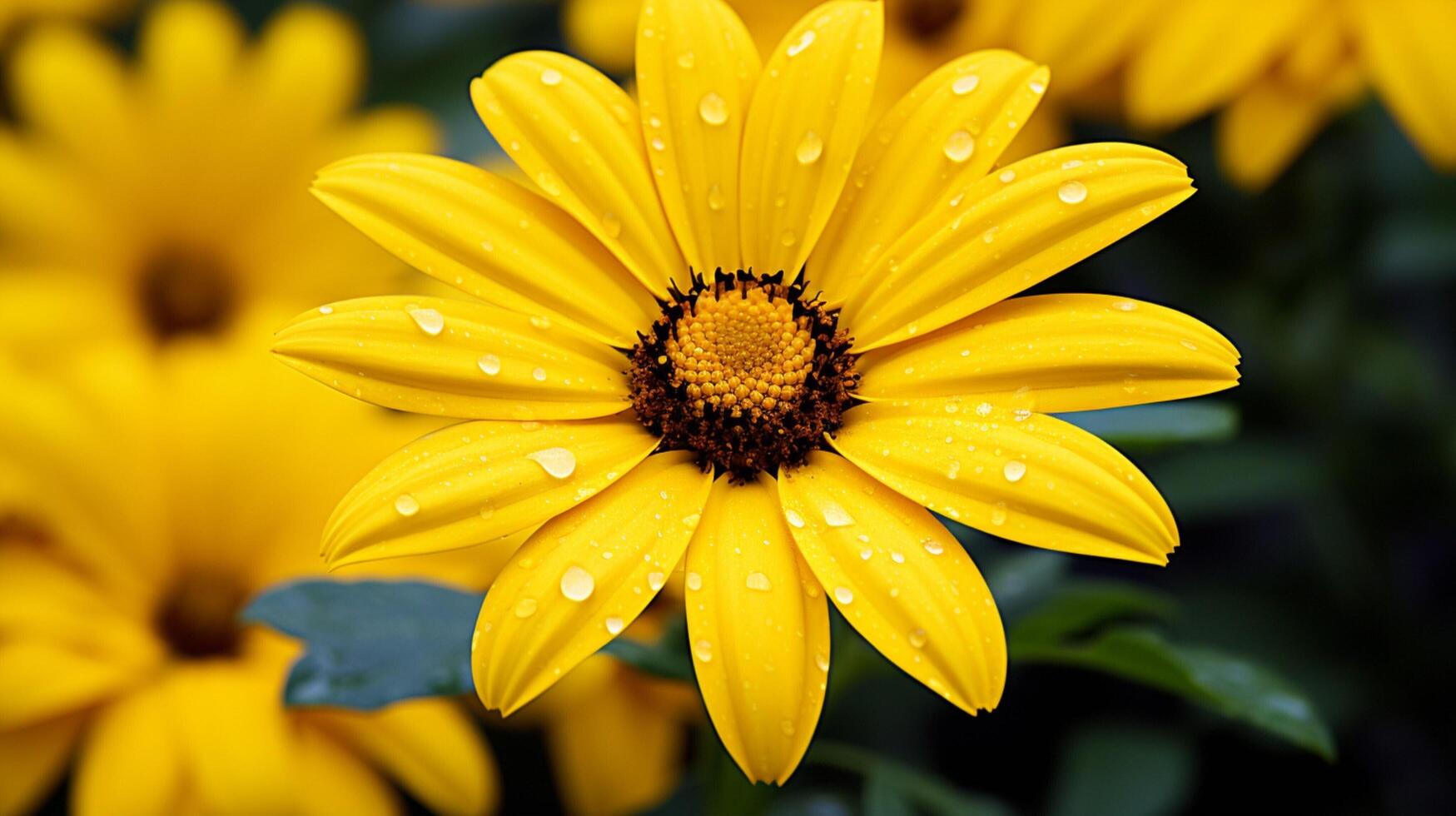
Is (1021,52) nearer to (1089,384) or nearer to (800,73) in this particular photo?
(800,73)

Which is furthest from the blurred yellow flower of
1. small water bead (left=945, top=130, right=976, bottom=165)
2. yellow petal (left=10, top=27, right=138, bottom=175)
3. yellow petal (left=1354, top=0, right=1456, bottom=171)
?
yellow petal (left=1354, top=0, right=1456, bottom=171)

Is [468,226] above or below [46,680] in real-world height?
above

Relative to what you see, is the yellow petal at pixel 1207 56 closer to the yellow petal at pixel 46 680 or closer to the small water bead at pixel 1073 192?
the small water bead at pixel 1073 192

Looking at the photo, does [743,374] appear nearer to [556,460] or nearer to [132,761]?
[556,460]

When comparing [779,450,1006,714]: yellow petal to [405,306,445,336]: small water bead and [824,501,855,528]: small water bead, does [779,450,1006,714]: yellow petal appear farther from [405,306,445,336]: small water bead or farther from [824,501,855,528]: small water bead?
[405,306,445,336]: small water bead

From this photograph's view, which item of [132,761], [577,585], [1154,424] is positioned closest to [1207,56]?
[1154,424]
